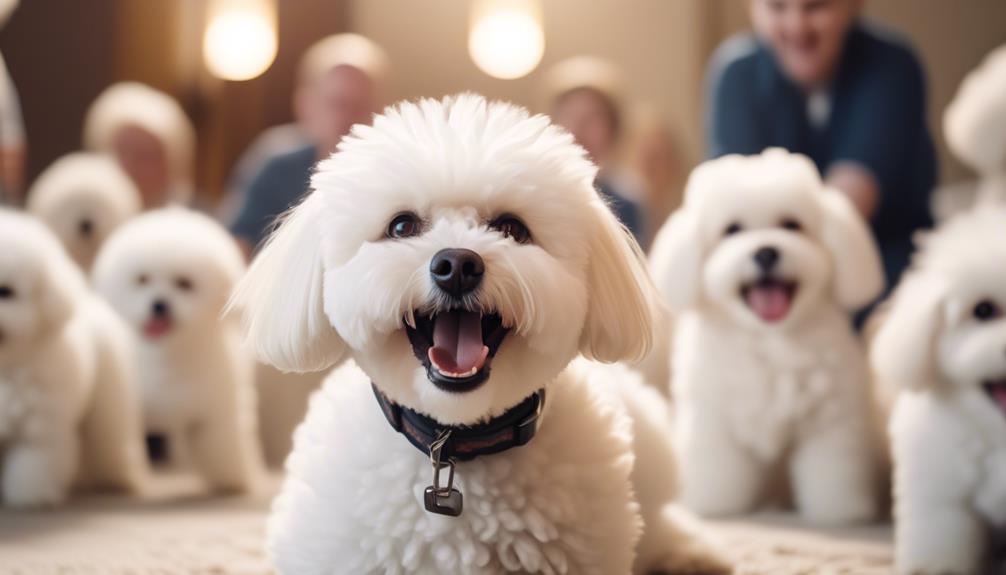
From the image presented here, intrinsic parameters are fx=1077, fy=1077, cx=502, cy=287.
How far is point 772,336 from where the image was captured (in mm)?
2973

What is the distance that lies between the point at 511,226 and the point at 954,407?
1.15m

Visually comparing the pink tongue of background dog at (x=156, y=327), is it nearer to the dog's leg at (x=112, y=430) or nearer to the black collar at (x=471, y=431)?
the dog's leg at (x=112, y=430)

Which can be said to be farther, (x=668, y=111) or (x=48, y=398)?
(x=668, y=111)

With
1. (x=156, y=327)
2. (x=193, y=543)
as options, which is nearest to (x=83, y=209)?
(x=156, y=327)

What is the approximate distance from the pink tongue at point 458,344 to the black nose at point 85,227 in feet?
11.3

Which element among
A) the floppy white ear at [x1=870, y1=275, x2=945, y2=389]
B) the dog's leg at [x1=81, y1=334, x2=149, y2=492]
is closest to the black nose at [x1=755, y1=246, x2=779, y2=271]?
the floppy white ear at [x1=870, y1=275, x2=945, y2=389]

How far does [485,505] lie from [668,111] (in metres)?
7.30

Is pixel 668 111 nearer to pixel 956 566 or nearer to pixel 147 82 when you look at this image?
pixel 147 82

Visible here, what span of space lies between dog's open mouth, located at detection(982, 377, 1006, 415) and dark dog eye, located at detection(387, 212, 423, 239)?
1297 millimetres

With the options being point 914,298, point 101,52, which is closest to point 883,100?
point 914,298

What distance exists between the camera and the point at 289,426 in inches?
160

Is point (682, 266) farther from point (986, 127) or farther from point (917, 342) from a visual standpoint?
point (986, 127)

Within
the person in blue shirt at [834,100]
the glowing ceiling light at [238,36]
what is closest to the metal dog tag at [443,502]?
the person in blue shirt at [834,100]

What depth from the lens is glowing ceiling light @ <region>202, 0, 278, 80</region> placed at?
7109 millimetres
